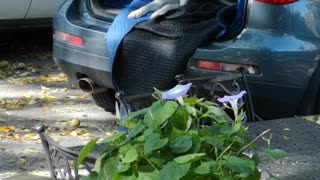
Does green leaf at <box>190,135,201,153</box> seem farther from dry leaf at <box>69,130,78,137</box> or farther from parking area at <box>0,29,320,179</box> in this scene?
dry leaf at <box>69,130,78,137</box>

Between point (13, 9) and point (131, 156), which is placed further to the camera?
point (13, 9)

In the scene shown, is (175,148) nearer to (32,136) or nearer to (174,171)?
(174,171)

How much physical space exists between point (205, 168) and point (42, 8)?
648 cm

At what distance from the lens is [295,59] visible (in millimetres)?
4059

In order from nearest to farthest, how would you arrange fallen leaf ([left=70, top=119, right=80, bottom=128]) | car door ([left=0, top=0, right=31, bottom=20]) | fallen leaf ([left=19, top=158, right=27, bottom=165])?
1. fallen leaf ([left=19, top=158, right=27, bottom=165])
2. fallen leaf ([left=70, top=119, right=80, bottom=128])
3. car door ([left=0, top=0, right=31, bottom=20])

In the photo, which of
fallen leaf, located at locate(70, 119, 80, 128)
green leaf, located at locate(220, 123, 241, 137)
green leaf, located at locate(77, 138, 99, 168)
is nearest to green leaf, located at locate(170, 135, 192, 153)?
green leaf, located at locate(220, 123, 241, 137)

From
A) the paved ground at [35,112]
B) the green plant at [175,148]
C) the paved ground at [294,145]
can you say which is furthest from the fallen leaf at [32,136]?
the green plant at [175,148]

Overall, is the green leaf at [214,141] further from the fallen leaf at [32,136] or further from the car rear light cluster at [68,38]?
the fallen leaf at [32,136]

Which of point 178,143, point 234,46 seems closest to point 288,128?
point 178,143

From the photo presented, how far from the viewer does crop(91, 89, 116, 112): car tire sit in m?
5.32

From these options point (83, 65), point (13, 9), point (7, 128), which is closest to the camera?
point (83, 65)

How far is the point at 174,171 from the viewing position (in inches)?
62.9

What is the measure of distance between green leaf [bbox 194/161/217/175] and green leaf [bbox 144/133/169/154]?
101 mm

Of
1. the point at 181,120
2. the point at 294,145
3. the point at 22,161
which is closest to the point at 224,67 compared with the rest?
the point at 22,161
